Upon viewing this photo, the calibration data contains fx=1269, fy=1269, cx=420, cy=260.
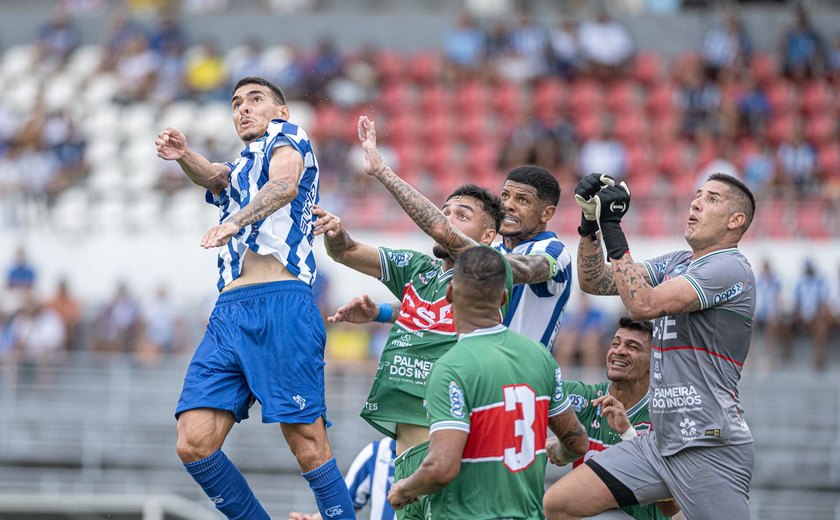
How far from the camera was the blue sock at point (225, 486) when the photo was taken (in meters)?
7.30

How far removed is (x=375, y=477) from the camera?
1005 cm

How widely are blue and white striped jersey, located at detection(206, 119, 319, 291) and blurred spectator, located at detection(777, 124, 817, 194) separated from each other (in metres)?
15.1

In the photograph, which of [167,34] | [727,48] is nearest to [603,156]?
[727,48]

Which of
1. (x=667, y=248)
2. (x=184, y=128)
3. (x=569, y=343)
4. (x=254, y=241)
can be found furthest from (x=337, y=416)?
(x=254, y=241)

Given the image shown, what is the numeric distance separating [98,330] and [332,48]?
745 cm

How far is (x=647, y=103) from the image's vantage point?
23.7 meters

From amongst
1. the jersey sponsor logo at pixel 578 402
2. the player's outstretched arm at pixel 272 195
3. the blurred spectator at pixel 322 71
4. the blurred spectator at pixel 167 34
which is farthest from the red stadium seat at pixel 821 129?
the player's outstretched arm at pixel 272 195

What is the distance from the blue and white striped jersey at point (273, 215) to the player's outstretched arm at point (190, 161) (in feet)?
0.26

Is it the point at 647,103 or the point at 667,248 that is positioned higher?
the point at 647,103

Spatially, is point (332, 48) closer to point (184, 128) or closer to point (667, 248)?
point (184, 128)

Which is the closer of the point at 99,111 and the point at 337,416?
the point at 337,416

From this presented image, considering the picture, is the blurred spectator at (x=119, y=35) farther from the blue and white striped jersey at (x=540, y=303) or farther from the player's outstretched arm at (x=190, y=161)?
the blue and white striped jersey at (x=540, y=303)

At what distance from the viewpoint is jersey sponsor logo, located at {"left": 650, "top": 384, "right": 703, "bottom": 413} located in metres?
7.41

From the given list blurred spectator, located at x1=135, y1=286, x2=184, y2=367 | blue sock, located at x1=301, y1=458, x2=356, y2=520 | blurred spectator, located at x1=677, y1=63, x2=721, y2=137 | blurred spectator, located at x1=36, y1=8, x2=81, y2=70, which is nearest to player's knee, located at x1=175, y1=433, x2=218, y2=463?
blue sock, located at x1=301, y1=458, x2=356, y2=520
